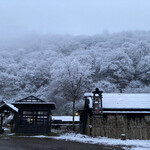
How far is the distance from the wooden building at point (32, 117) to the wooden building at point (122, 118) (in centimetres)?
451

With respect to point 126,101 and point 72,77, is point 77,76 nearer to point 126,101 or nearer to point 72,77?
point 72,77

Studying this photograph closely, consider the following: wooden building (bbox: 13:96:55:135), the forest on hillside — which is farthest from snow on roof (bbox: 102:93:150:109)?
the forest on hillside

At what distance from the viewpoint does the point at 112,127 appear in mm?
15750

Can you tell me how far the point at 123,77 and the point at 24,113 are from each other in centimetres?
2662

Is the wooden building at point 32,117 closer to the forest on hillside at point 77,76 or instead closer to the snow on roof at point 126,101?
the snow on roof at point 126,101

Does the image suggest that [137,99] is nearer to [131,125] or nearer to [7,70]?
[131,125]

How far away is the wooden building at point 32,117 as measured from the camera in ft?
65.5

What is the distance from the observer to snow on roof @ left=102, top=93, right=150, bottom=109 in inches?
765

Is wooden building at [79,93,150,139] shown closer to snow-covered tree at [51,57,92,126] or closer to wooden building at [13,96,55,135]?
wooden building at [13,96,55,135]

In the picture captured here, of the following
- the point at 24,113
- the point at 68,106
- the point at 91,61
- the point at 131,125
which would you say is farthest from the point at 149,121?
the point at 91,61

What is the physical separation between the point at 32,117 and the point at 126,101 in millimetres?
11131

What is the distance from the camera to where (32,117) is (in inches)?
800

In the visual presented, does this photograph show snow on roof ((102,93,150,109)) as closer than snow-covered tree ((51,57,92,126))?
Yes

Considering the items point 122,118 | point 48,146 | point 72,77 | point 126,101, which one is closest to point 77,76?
point 72,77
